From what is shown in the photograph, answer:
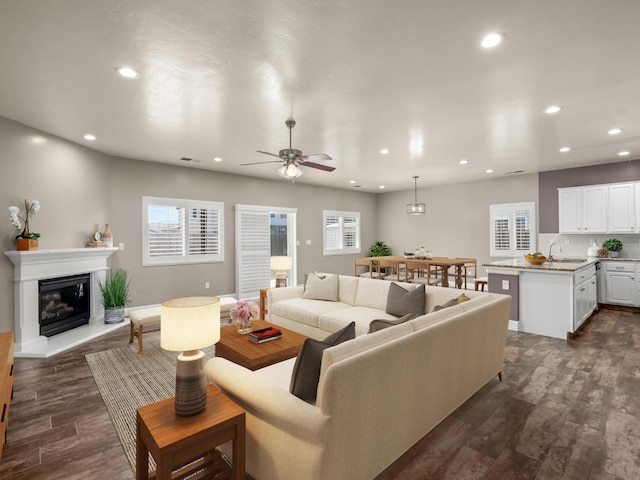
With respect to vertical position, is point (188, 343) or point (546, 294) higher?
point (188, 343)

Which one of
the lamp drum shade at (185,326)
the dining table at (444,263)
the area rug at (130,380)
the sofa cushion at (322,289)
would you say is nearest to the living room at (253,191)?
the area rug at (130,380)

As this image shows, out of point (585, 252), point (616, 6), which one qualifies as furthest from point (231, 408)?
point (585, 252)

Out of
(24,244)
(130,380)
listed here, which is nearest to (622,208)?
(130,380)

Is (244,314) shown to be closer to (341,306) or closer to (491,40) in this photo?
(341,306)

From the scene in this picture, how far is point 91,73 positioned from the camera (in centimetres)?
278

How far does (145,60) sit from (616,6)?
327 centimetres

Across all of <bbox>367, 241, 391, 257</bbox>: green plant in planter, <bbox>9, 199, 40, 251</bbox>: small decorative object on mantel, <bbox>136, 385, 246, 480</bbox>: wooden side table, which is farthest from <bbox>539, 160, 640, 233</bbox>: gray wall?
<bbox>9, 199, 40, 251</bbox>: small decorative object on mantel

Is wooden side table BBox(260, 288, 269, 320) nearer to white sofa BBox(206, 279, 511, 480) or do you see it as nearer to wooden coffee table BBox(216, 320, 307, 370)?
wooden coffee table BBox(216, 320, 307, 370)

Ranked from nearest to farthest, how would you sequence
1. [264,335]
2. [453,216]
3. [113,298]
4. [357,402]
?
[357,402] < [264,335] < [113,298] < [453,216]

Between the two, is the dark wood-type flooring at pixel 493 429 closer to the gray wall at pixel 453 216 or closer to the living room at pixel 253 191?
the living room at pixel 253 191

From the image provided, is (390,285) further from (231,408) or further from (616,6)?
(616,6)

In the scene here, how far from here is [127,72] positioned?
2.75 m

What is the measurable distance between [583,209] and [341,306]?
18.0ft

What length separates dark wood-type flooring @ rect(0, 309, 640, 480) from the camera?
196cm
